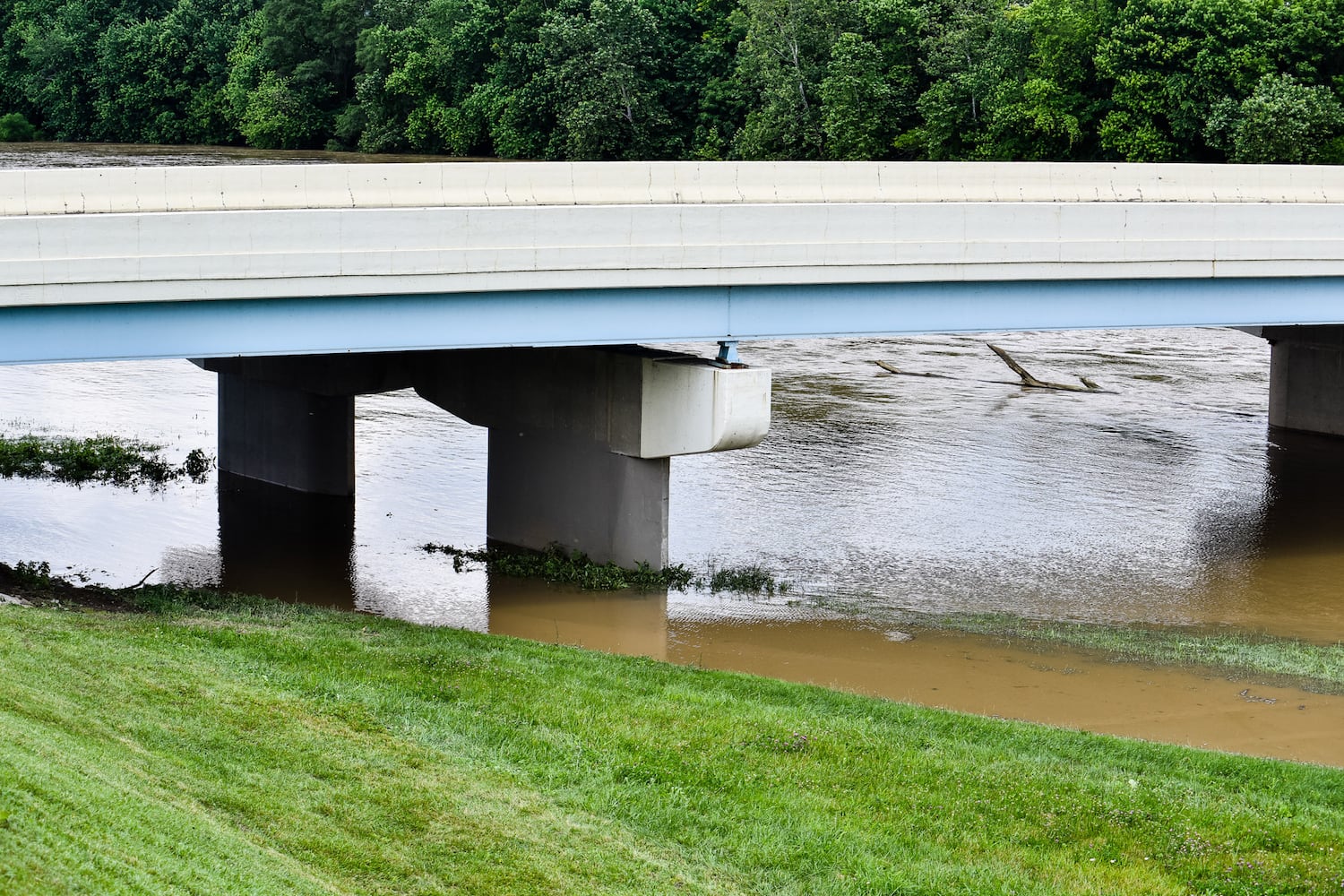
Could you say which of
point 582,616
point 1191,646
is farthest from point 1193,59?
point 582,616

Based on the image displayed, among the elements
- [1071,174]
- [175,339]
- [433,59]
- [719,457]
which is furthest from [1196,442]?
[433,59]

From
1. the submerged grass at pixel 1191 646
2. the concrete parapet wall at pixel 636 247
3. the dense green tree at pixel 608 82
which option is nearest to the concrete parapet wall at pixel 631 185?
the concrete parapet wall at pixel 636 247

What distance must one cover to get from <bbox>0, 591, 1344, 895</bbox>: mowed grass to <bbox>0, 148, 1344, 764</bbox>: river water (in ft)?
11.3

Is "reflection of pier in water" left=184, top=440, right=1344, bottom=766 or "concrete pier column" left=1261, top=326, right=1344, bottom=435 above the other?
"concrete pier column" left=1261, top=326, right=1344, bottom=435

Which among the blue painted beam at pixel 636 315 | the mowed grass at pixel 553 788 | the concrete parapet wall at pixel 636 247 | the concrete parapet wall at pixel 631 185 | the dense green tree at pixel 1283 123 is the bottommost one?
the mowed grass at pixel 553 788

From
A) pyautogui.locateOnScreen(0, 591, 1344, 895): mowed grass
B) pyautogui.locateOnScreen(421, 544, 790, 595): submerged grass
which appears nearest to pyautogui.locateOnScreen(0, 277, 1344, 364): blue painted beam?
pyautogui.locateOnScreen(0, 591, 1344, 895): mowed grass

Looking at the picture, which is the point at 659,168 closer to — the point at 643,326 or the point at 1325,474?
the point at 643,326

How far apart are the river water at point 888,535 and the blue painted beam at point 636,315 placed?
3523mm

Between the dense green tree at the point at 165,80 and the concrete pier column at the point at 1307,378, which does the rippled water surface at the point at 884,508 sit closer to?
the concrete pier column at the point at 1307,378

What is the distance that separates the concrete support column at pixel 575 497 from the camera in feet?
68.3

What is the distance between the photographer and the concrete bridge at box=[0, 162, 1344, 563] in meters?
16.3

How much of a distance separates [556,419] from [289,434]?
6.25 metres

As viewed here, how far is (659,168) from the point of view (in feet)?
62.0

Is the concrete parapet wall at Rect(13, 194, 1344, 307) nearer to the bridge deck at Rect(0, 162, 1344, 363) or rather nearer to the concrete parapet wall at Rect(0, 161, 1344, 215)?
the bridge deck at Rect(0, 162, 1344, 363)
